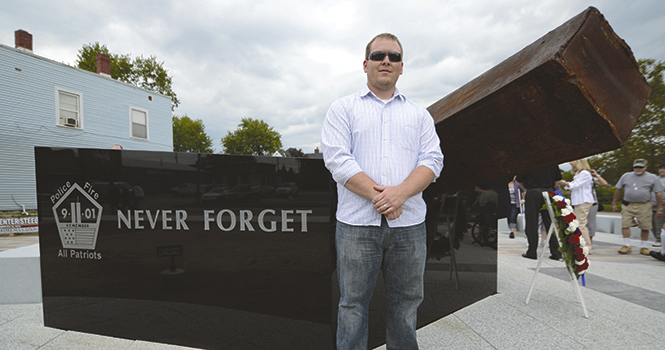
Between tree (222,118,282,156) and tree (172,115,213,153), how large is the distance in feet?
11.3

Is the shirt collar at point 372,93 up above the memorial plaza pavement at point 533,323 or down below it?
above

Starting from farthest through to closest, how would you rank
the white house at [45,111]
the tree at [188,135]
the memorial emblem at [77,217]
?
the tree at [188,135]
the white house at [45,111]
the memorial emblem at [77,217]

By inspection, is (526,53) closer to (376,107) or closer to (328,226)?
(376,107)

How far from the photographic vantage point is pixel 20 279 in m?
3.22

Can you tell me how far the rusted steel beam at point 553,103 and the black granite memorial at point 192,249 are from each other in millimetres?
683

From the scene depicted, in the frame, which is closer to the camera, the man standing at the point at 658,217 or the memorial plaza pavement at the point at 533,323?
the memorial plaza pavement at the point at 533,323

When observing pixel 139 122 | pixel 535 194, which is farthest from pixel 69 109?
pixel 535 194

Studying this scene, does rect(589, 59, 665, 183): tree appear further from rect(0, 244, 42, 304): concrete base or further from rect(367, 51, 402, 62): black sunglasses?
rect(0, 244, 42, 304): concrete base

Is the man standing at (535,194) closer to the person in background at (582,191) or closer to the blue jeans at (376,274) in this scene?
the person in background at (582,191)

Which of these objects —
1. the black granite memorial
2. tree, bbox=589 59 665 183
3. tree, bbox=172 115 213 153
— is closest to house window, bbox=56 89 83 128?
the black granite memorial

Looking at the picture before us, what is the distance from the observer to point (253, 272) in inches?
84.7

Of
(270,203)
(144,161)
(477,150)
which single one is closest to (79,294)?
(144,161)

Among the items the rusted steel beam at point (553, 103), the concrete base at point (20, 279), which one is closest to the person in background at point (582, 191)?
the rusted steel beam at point (553, 103)

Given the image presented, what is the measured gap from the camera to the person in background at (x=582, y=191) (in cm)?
577
